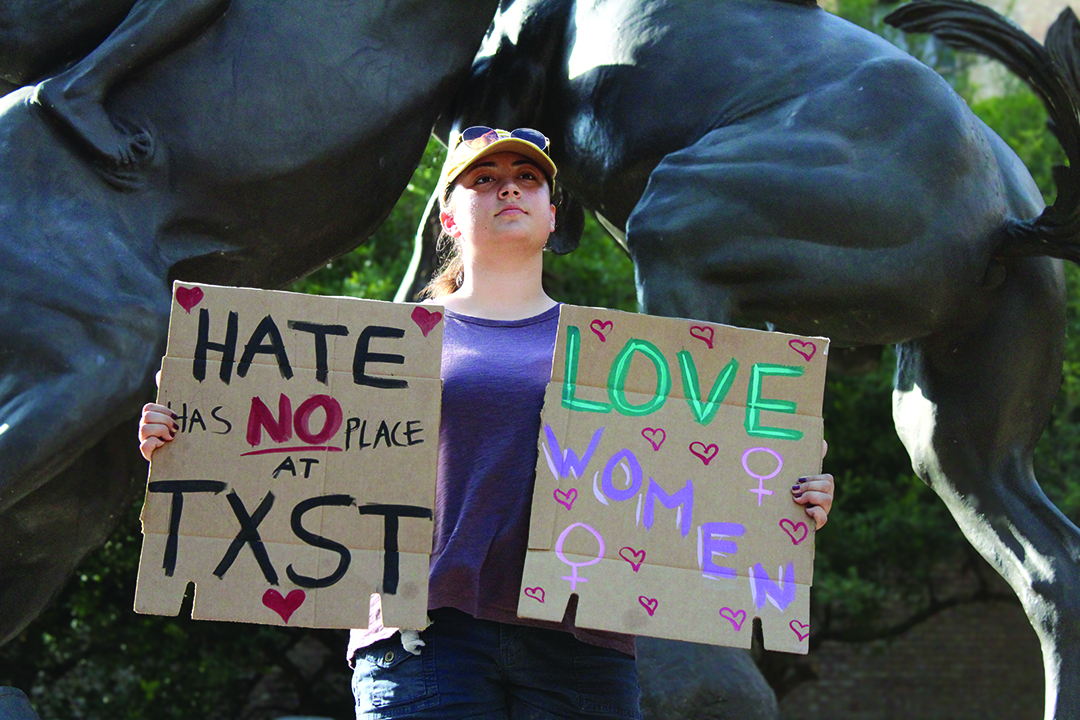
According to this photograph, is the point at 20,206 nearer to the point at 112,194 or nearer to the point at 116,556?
the point at 112,194

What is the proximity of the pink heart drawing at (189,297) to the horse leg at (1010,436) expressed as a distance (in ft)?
6.21

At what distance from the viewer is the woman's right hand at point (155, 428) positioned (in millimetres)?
2117

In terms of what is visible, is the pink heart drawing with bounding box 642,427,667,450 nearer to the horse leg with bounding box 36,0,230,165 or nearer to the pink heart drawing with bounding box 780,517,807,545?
the pink heart drawing with bounding box 780,517,807,545

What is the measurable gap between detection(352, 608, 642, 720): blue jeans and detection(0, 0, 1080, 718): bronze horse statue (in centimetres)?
104

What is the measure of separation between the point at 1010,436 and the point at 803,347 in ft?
4.48

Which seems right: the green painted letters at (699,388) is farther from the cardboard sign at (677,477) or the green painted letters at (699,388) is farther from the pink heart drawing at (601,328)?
the pink heart drawing at (601,328)

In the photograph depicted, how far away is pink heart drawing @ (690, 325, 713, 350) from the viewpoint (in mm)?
2229

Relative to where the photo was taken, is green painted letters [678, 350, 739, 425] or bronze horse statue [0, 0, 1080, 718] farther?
bronze horse statue [0, 0, 1080, 718]

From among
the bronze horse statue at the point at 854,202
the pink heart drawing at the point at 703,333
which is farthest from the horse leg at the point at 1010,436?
the pink heart drawing at the point at 703,333

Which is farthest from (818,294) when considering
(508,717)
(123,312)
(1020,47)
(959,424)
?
(123,312)

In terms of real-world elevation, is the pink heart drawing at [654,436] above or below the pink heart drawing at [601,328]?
below

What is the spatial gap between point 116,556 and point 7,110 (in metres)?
6.76

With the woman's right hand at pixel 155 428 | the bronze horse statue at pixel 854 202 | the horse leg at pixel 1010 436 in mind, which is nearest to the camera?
the woman's right hand at pixel 155 428

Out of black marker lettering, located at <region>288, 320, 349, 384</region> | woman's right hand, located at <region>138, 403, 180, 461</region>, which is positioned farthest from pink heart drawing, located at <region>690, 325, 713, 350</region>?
woman's right hand, located at <region>138, 403, 180, 461</region>
